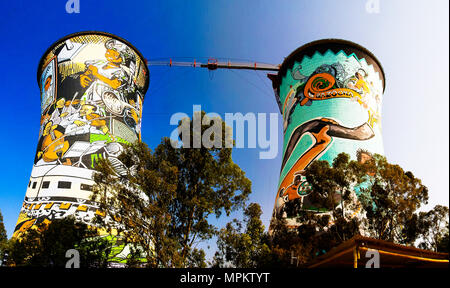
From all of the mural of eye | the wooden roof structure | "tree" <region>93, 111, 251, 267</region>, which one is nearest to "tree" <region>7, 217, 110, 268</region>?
"tree" <region>93, 111, 251, 267</region>

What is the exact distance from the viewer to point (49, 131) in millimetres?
22859

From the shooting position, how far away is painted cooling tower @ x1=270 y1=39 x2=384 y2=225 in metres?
21.1

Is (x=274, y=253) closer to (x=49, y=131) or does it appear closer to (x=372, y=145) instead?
(x=372, y=145)

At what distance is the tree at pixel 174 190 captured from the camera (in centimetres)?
1288

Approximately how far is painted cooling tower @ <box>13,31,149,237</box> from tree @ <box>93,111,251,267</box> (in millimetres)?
4771

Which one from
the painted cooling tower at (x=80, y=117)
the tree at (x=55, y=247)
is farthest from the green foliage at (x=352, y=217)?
the painted cooling tower at (x=80, y=117)

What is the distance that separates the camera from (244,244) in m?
12.6

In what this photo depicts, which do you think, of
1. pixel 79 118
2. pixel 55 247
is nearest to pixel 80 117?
pixel 79 118

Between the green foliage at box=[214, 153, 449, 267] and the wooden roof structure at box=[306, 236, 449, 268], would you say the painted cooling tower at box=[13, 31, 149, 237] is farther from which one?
the wooden roof structure at box=[306, 236, 449, 268]

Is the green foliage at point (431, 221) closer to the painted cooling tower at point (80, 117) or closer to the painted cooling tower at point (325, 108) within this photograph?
the painted cooling tower at point (325, 108)
